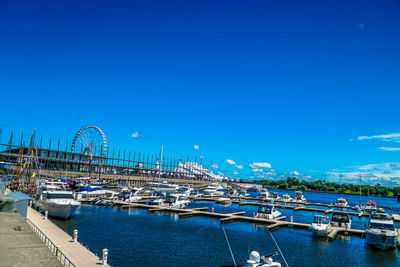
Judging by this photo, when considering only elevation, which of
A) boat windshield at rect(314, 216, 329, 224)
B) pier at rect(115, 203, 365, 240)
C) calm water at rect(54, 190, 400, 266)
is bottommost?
calm water at rect(54, 190, 400, 266)

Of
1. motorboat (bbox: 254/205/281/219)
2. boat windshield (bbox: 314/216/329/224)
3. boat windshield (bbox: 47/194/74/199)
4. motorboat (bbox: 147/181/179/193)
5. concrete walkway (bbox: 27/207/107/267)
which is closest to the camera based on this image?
concrete walkway (bbox: 27/207/107/267)

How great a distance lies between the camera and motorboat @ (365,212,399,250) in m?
33.6

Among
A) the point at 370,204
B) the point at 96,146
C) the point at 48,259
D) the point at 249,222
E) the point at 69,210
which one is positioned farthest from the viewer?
the point at 96,146

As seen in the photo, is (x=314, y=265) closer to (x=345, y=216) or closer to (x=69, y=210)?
(x=345, y=216)

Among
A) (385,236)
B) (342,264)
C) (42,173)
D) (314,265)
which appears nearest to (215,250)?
(314,265)

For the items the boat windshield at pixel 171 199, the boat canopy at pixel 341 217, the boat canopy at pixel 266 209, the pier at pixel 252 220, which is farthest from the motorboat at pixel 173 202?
the boat canopy at pixel 341 217

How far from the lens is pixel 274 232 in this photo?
43531 millimetres

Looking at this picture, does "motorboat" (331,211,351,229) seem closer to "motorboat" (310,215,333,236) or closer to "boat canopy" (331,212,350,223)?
"boat canopy" (331,212,350,223)

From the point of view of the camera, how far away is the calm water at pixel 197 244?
28.3 m

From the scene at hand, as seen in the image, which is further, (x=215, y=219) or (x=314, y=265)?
(x=215, y=219)

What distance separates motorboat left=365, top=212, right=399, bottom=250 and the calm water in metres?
0.89

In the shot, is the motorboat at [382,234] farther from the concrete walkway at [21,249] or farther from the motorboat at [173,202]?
the motorboat at [173,202]

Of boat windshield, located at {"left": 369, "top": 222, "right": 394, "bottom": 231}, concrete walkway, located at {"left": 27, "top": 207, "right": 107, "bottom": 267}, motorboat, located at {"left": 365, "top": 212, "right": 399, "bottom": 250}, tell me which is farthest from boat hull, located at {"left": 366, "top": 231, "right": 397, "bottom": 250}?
concrete walkway, located at {"left": 27, "top": 207, "right": 107, "bottom": 267}

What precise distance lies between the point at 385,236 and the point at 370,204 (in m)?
61.7
